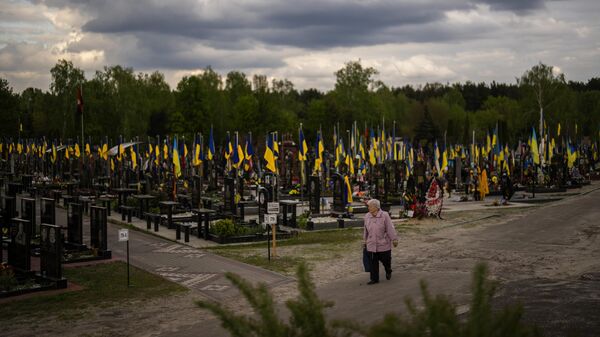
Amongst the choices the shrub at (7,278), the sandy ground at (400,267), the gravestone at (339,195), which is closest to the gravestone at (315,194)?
the gravestone at (339,195)

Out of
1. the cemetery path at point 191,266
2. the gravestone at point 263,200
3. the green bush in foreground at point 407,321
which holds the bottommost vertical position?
the cemetery path at point 191,266

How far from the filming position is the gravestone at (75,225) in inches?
804

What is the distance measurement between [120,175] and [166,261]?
77.8 ft

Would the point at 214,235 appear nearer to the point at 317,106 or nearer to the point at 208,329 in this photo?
the point at 208,329

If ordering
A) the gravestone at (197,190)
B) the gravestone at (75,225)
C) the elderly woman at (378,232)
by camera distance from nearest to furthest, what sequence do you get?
the elderly woman at (378,232), the gravestone at (75,225), the gravestone at (197,190)

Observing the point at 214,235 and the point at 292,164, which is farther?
the point at 292,164

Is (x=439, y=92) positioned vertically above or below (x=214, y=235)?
above

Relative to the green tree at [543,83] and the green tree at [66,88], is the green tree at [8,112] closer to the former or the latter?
the green tree at [66,88]

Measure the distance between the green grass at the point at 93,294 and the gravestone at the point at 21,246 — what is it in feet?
3.73

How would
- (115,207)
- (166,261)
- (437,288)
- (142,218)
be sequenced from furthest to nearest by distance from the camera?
(115,207) < (142,218) < (166,261) < (437,288)

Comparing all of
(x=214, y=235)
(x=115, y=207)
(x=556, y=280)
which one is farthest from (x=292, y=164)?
(x=556, y=280)

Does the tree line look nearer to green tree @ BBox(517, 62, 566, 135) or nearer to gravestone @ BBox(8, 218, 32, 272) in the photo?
green tree @ BBox(517, 62, 566, 135)

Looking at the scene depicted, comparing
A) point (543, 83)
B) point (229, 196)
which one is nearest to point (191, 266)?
point (229, 196)

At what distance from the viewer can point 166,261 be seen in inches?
742
